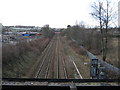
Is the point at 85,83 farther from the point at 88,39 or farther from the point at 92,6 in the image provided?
the point at 88,39

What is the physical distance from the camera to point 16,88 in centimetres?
387

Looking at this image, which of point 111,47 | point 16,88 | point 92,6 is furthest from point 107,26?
point 16,88

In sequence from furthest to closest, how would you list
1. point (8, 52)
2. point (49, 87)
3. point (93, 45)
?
1. point (93, 45)
2. point (8, 52)
3. point (49, 87)

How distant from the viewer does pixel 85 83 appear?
4164 mm

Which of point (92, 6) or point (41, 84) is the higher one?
point (92, 6)

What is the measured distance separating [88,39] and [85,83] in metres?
27.6

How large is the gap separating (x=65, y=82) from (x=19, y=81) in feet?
3.83

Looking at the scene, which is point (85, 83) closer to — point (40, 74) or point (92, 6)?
point (40, 74)

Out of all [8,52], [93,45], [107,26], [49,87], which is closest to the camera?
[49,87]

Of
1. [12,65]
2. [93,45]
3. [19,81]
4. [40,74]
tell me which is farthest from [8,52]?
[93,45]

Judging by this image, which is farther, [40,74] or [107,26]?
[107,26]

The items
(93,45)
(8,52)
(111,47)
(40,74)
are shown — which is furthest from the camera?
(93,45)

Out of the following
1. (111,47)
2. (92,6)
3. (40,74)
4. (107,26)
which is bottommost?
(40,74)

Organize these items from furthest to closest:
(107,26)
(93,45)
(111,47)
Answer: (93,45)
(111,47)
(107,26)
